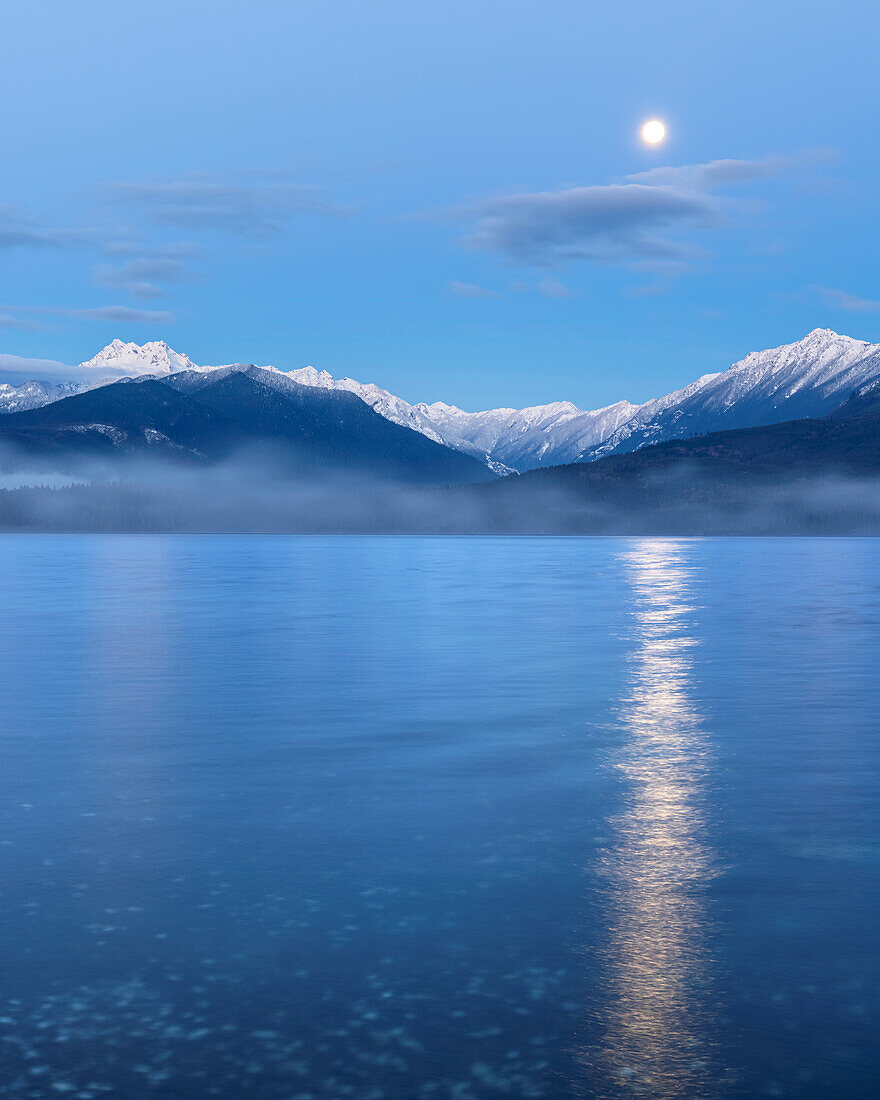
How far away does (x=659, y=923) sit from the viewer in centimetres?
1317

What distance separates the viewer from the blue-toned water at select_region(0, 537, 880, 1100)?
32.7 feet

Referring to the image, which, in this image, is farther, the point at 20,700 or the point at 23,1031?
the point at 20,700

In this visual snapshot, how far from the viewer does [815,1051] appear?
10.1m

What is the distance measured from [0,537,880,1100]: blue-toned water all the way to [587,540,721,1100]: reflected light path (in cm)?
4

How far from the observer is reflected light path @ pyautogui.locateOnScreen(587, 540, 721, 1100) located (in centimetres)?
983

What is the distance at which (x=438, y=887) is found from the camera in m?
14.6

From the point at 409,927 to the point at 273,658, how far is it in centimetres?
2969

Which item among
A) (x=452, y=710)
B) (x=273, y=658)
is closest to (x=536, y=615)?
(x=273, y=658)

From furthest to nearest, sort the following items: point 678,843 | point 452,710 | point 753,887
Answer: point 452,710
point 678,843
point 753,887

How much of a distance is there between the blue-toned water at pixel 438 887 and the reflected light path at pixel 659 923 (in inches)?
1.8

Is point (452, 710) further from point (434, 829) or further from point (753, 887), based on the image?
point (753, 887)

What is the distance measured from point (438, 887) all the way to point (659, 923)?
2.96 meters

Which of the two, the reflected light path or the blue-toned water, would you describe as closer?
the reflected light path

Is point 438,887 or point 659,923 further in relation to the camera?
point 438,887
